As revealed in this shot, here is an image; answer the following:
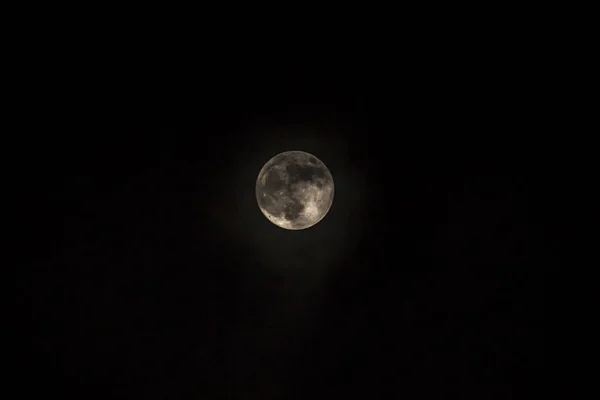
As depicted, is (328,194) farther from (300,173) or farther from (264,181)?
(264,181)

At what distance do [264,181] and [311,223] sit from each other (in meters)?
0.72

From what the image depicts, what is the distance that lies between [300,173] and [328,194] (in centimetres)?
42

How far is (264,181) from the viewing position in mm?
4051

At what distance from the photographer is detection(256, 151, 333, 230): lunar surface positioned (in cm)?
393

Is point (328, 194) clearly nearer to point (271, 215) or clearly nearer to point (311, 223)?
point (311, 223)

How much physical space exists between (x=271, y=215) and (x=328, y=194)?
69cm

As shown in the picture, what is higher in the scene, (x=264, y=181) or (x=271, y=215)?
(x=264, y=181)

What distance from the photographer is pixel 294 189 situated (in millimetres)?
3912

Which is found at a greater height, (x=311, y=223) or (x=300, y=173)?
(x=300, y=173)

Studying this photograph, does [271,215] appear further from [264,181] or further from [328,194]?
[328,194]

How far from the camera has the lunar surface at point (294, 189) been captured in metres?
3.93

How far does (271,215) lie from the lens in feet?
13.4

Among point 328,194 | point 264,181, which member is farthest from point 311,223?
point 264,181

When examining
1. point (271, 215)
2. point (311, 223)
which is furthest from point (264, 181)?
point (311, 223)
